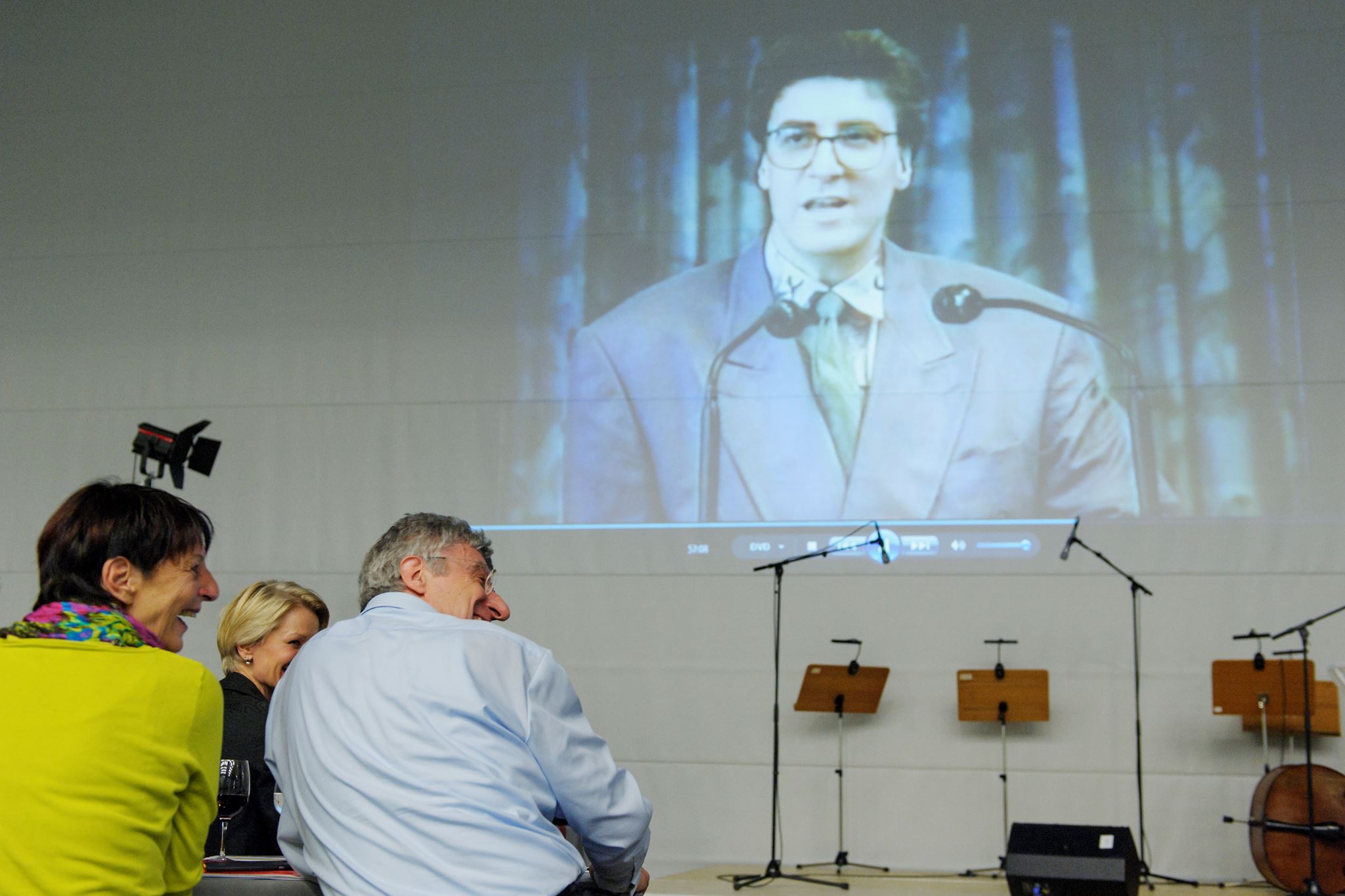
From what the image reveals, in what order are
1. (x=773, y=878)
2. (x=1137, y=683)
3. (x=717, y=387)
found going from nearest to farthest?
(x=773, y=878) → (x=1137, y=683) → (x=717, y=387)

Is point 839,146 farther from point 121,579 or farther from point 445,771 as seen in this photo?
point 121,579

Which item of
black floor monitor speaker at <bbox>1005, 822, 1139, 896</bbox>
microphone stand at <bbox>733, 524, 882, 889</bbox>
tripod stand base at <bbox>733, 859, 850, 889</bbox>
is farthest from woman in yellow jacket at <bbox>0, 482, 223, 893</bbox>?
tripod stand base at <bbox>733, 859, 850, 889</bbox>

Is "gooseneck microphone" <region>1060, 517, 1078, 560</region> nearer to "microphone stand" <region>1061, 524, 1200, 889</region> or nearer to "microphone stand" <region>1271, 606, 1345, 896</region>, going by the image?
"microphone stand" <region>1061, 524, 1200, 889</region>

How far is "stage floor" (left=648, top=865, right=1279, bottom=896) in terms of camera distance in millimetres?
4719

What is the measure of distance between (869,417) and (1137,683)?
1.57 m

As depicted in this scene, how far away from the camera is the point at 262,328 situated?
629 centimetres

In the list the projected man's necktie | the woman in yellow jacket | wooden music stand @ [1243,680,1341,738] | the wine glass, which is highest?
the projected man's necktie

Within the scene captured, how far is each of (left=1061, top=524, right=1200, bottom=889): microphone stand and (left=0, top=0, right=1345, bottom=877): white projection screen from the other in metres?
0.07

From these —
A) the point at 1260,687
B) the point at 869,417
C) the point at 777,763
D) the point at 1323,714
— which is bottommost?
the point at 777,763

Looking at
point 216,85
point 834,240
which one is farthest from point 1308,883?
point 216,85

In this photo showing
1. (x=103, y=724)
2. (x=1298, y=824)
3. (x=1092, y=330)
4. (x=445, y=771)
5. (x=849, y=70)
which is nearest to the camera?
(x=103, y=724)

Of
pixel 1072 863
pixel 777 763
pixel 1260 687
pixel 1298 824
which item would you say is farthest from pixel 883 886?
pixel 1260 687

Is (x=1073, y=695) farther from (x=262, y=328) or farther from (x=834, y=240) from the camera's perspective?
(x=262, y=328)

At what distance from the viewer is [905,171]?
18.7ft
